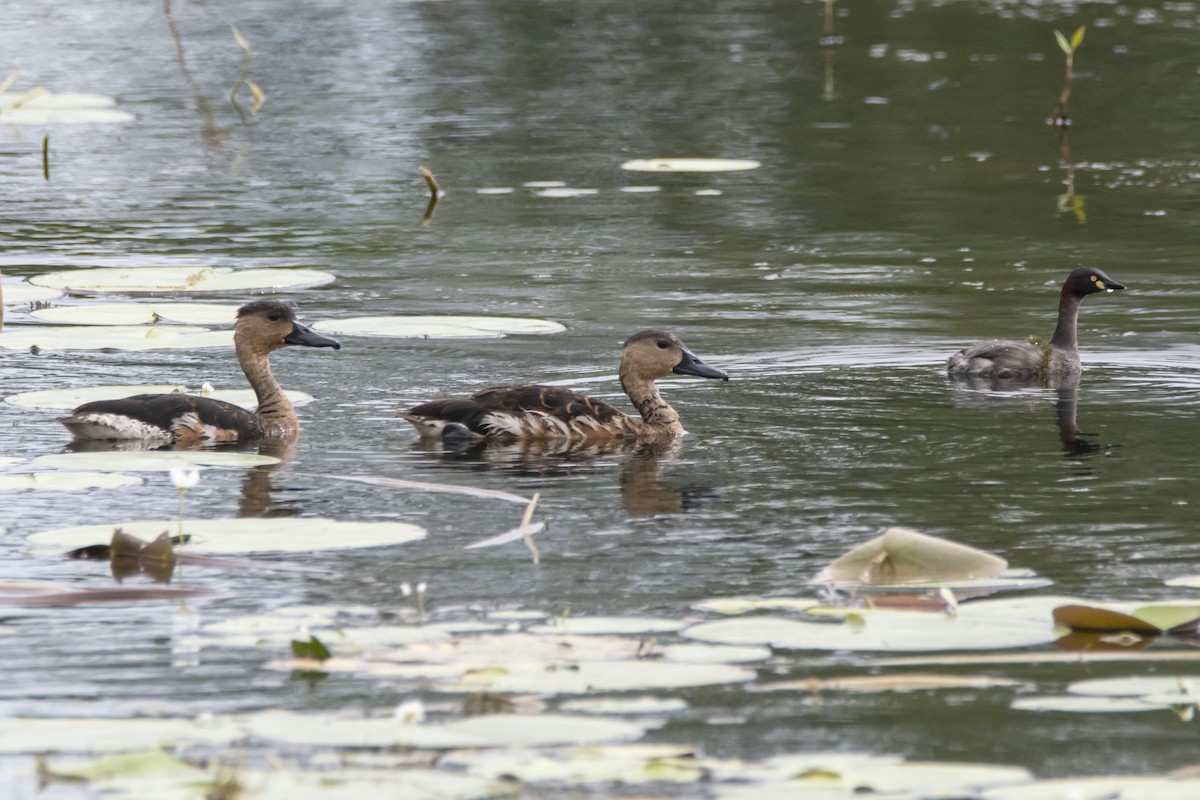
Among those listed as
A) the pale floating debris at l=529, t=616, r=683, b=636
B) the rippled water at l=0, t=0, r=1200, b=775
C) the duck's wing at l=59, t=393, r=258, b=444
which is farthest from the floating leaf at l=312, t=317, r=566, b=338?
the pale floating debris at l=529, t=616, r=683, b=636

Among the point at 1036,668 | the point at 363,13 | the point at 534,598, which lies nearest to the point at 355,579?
the point at 534,598

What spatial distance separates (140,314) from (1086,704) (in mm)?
8543

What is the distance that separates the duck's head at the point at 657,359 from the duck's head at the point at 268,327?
1542mm

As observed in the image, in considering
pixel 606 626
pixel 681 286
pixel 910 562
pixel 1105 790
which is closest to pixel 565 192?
pixel 681 286

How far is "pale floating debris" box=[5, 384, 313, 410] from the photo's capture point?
10.6 meters

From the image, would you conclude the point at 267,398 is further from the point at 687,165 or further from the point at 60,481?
the point at 687,165

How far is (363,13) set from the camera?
32531mm

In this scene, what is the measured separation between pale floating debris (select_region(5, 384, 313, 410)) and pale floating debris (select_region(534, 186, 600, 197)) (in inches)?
294

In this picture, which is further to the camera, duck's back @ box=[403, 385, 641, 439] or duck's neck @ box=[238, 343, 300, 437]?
duck's neck @ box=[238, 343, 300, 437]

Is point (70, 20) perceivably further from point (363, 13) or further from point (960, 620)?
point (960, 620)

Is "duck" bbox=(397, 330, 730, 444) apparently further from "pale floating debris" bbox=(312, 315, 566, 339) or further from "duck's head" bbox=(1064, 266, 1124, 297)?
"duck's head" bbox=(1064, 266, 1124, 297)

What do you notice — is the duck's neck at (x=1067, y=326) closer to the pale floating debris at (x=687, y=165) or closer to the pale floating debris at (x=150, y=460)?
the pale floating debris at (x=150, y=460)

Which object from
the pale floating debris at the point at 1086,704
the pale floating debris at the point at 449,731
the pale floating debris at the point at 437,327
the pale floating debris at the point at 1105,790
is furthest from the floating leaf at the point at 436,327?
the pale floating debris at the point at 1105,790

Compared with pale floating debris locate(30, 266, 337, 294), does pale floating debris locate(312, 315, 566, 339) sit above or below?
below
